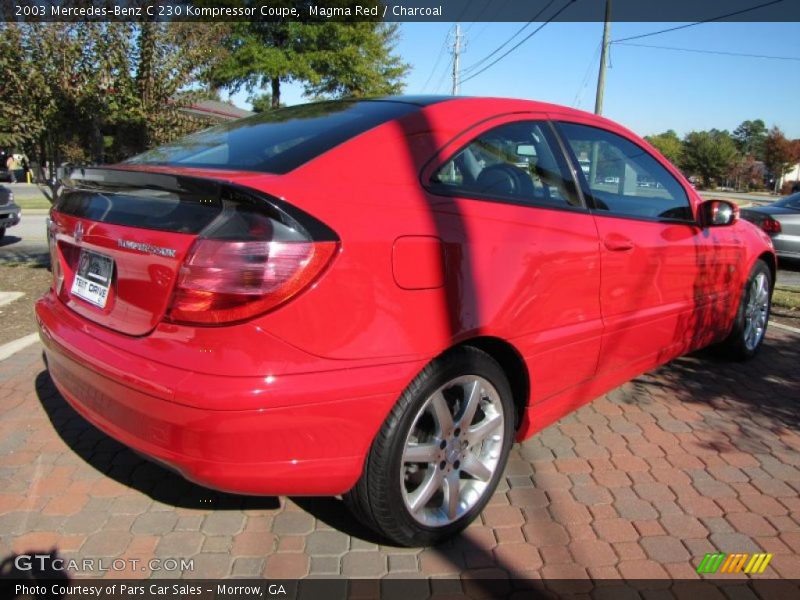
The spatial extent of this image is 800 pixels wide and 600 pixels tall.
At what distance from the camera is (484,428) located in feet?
8.05

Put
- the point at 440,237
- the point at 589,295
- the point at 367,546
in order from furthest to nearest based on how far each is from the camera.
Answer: the point at 589,295, the point at 367,546, the point at 440,237

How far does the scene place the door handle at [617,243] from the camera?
2844 mm

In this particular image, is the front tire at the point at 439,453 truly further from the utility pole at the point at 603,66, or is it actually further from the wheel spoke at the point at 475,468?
the utility pole at the point at 603,66

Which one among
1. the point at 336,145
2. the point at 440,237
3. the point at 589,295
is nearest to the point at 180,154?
the point at 336,145

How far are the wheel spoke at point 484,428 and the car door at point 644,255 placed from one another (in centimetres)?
76

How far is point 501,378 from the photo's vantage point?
8.05ft

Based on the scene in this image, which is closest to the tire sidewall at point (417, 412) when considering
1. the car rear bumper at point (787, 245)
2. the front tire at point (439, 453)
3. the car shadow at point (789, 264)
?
the front tire at point (439, 453)

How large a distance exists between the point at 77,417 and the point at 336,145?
7.62 feet

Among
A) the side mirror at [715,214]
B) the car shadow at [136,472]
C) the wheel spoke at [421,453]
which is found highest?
the side mirror at [715,214]

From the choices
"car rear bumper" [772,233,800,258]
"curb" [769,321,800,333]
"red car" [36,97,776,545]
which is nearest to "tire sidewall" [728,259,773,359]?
"curb" [769,321,800,333]

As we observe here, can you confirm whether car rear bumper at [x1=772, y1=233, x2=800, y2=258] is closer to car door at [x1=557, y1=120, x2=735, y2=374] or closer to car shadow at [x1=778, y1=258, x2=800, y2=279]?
car shadow at [x1=778, y1=258, x2=800, y2=279]

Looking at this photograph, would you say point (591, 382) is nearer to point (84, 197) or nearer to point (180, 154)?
point (180, 154)

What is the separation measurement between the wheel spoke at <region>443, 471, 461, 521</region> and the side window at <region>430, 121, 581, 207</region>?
1.10m

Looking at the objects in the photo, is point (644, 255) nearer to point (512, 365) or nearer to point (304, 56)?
point (512, 365)
